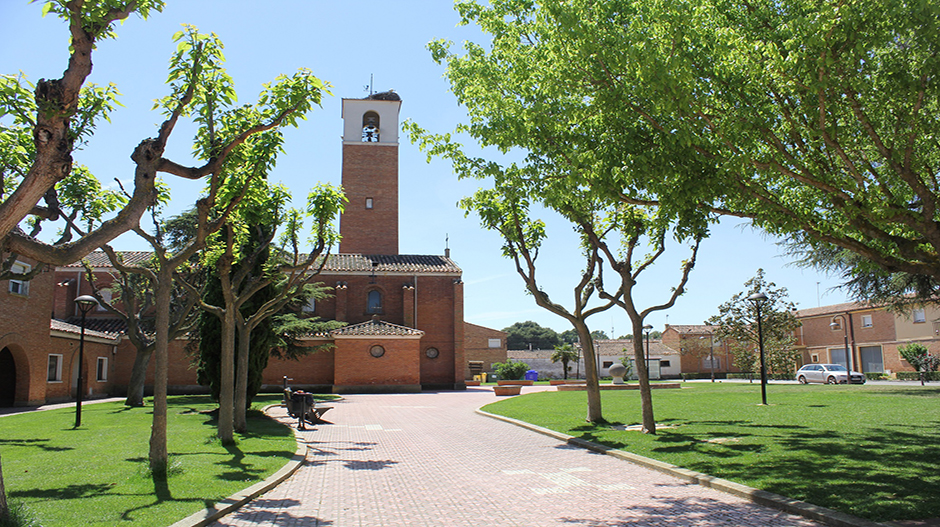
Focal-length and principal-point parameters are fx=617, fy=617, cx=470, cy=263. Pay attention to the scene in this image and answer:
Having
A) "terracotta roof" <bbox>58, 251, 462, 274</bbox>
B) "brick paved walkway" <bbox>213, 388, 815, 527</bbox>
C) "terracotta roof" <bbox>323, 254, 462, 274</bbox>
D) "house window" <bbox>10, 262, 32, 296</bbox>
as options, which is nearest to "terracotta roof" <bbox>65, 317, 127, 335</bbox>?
"terracotta roof" <bbox>58, 251, 462, 274</bbox>

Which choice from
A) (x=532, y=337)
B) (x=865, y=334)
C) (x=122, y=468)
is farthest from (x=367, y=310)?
(x=532, y=337)

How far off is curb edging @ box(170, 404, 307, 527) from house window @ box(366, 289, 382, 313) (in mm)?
28585

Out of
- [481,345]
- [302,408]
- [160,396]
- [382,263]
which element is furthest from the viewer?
[481,345]

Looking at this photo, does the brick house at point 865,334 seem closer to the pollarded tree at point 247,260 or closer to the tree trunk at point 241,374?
the pollarded tree at point 247,260

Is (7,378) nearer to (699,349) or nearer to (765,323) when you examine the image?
(765,323)

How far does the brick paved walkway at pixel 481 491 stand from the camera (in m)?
6.70

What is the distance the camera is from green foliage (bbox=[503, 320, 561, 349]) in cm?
10500

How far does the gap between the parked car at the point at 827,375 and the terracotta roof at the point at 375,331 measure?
24631mm

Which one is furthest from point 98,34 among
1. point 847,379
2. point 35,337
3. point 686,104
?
point 847,379

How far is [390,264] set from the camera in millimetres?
41094

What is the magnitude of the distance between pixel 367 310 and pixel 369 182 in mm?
9778

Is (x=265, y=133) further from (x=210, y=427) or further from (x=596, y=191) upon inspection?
(x=210, y=427)

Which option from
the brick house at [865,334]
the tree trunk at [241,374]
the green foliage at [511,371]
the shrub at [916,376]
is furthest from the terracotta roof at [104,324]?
the shrub at [916,376]

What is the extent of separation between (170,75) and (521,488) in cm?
726
